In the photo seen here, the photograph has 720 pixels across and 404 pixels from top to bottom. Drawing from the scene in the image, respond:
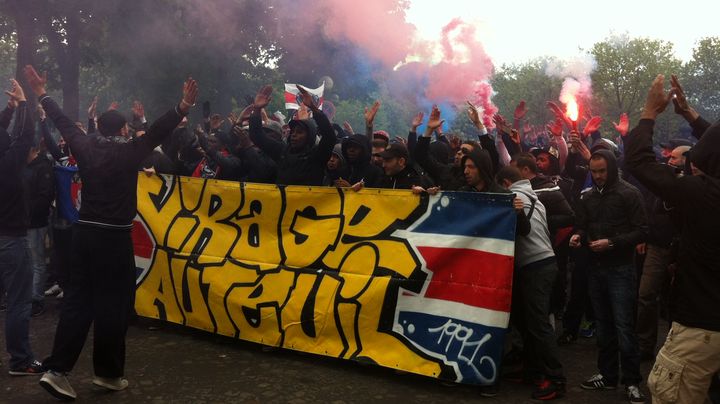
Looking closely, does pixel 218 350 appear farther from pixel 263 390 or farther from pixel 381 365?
pixel 381 365

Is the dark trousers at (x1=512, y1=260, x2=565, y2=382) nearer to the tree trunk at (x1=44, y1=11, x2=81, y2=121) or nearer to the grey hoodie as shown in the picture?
the grey hoodie

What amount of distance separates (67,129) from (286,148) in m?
2.55

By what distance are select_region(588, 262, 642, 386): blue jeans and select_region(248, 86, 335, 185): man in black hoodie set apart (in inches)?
112

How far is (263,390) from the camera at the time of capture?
4391mm

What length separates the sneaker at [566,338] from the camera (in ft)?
19.7

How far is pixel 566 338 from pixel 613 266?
1.77 meters

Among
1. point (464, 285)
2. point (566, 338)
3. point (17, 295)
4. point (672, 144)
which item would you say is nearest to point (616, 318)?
point (464, 285)

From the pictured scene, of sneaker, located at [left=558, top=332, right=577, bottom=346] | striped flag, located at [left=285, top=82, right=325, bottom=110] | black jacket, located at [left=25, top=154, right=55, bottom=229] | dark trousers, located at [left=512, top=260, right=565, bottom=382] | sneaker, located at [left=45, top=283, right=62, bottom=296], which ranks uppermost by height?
striped flag, located at [left=285, top=82, right=325, bottom=110]

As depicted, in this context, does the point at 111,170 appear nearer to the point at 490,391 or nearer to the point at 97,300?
the point at 97,300

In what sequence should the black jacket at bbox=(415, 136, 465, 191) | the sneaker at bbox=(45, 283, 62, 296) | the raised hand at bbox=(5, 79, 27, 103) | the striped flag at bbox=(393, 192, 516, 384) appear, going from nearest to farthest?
the striped flag at bbox=(393, 192, 516, 384), the raised hand at bbox=(5, 79, 27, 103), the black jacket at bbox=(415, 136, 465, 191), the sneaker at bbox=(45, 283, 62, 296)

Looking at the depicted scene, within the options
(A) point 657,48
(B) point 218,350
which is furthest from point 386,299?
(A) point 657,48

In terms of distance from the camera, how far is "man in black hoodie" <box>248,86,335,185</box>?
5.96 meters

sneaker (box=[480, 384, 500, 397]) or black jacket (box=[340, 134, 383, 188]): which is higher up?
black jacket (box=[340, 134, 383, 188])

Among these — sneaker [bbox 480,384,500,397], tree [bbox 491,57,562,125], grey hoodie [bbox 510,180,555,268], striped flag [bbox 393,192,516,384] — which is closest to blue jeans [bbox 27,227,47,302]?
striped flag [bbox 393,192,516,384]
